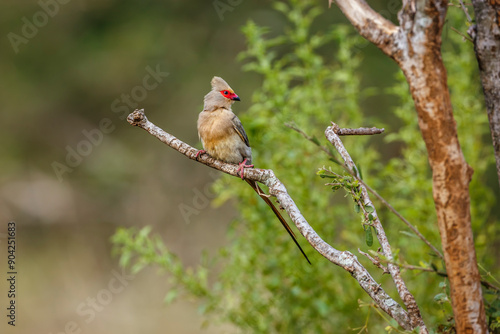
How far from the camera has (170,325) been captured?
6.08 m

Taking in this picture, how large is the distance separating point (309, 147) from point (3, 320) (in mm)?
4351

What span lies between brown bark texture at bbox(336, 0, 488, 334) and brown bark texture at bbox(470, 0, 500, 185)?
0.33m

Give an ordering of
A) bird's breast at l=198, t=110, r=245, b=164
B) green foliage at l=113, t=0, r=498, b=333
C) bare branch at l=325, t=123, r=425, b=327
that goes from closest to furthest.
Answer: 1. bare branch at l=325, t=123, r=425, b=327
2. bird's breast at l=198, t=110, r=245, b=164
3. green foliage at l=113, t=0, r=498, b=333

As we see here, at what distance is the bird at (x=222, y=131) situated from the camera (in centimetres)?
322

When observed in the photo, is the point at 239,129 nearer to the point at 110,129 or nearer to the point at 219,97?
the point at 219,97

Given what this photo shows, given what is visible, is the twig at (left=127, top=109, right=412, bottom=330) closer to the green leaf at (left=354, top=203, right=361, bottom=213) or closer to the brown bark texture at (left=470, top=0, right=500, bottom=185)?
the green leaf at (left=354, top=203, right=361, bottom=213)

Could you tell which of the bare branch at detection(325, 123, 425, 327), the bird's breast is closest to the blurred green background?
the bird's breast

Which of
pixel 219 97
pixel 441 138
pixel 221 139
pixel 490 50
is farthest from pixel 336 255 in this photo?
pixel 219 97

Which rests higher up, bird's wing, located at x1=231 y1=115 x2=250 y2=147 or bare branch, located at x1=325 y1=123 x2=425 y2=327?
bird's wing, located at x1=231 y1=115 x2=250 y2=147

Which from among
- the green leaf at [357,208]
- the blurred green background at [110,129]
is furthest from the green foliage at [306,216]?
the blurred green background at [110,129]

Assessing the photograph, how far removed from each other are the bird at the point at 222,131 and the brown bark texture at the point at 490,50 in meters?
1.40

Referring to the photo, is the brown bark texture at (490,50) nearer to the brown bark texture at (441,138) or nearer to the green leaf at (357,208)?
the brown bark texture at (441,138)

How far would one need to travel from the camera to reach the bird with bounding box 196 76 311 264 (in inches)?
127

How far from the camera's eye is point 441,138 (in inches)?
60.6
